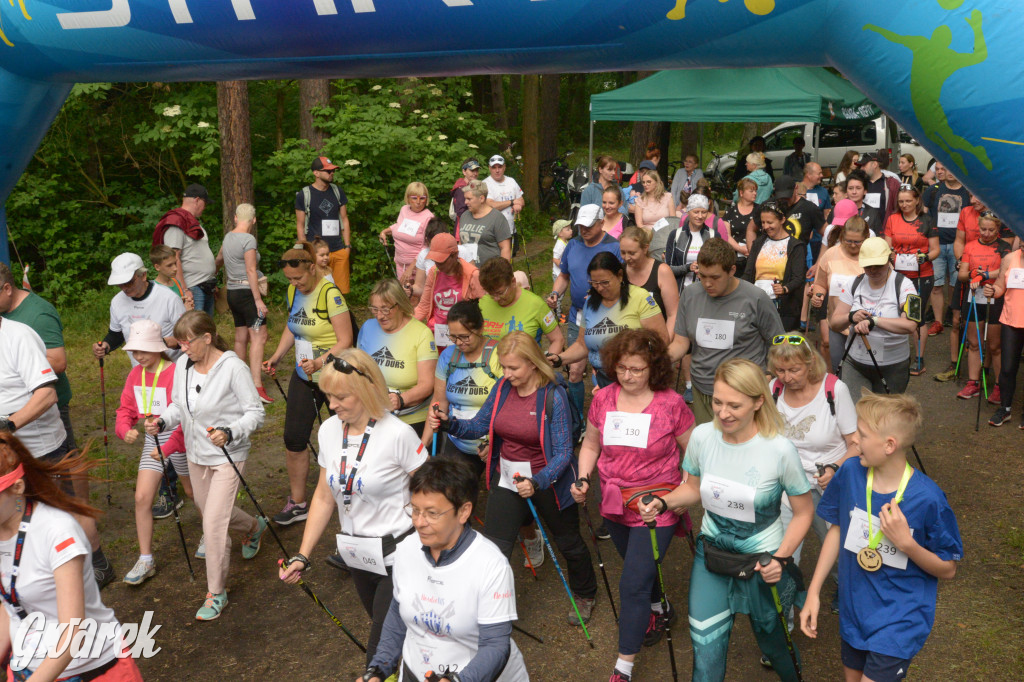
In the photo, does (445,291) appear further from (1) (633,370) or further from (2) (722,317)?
(1) (633,370)

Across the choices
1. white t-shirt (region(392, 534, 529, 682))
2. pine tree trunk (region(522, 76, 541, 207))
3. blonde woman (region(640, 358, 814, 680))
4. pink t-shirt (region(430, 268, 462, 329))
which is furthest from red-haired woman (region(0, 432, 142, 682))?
pine tree trunk (region(522, 76, 541, 207))

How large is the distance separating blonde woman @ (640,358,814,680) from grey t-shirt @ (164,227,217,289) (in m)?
6.42

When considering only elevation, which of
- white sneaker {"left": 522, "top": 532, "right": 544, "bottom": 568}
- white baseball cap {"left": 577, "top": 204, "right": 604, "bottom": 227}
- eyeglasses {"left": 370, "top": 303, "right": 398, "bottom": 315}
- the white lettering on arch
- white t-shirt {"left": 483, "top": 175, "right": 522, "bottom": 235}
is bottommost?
white sneaker {"left": 522, "top": 532, "right": 544, "bottom": 568}

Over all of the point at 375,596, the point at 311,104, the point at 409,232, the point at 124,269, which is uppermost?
the point at 311,104

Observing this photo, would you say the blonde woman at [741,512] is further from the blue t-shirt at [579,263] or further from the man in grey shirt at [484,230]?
the man in grey shirt at [484,230]

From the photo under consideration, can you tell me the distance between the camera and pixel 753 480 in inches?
152

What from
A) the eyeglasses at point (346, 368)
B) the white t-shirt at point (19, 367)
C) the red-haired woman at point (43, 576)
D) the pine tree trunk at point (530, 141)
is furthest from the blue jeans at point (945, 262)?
the pine tree trunk at point (530, 141)

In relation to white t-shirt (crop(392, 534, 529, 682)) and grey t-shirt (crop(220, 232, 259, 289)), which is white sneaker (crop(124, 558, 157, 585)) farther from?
grey t-shirt (crop(220, 232, 259, 289))

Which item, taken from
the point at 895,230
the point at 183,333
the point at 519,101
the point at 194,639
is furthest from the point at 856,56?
the point at 519,101

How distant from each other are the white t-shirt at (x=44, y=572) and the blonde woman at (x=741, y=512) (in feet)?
7.55

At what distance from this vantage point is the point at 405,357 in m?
5.73

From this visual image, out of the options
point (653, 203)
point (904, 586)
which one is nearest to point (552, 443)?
point (904, 586)

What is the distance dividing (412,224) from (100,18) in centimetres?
542

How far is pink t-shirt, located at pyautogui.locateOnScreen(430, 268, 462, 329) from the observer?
7.01 m
